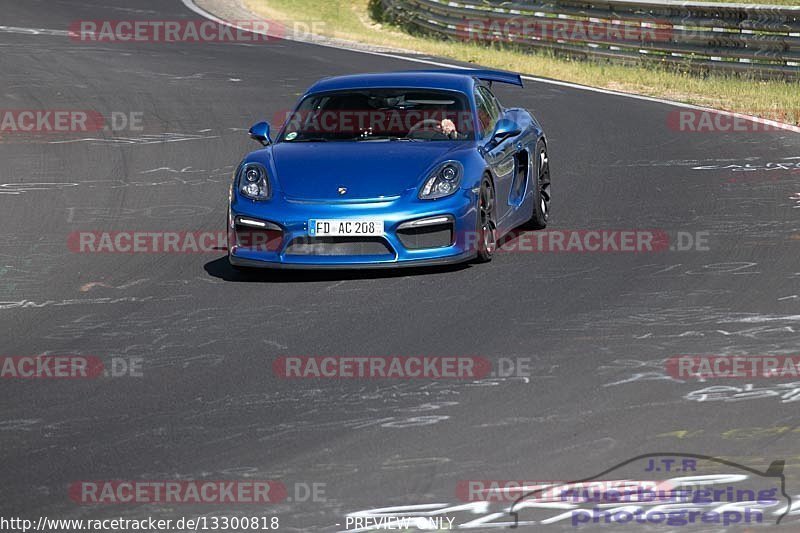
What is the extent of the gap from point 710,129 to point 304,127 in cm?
705

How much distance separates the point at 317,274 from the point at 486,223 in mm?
1203

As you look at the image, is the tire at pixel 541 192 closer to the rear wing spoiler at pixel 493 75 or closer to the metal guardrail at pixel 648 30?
the rear wing spoiler at pixel 493 75

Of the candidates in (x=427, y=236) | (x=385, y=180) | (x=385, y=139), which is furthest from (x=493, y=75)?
(x=427, y=236)

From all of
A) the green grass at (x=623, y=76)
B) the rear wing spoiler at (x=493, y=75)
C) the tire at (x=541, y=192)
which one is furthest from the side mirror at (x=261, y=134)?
the green grass at (x=623, y=76)

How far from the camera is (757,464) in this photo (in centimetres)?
588

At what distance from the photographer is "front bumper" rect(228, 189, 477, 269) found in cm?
966

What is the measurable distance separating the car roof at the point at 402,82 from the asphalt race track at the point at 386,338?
4.53 ft

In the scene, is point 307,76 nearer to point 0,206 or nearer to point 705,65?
point 705,65

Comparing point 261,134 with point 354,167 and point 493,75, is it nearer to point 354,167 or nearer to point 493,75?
point 354,167

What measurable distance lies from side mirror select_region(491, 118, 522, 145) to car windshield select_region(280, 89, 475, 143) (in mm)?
179

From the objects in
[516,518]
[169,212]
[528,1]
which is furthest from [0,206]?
[528,1]

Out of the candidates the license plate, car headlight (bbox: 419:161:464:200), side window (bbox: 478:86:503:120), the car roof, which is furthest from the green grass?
the license plate

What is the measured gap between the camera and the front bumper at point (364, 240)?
9664mm

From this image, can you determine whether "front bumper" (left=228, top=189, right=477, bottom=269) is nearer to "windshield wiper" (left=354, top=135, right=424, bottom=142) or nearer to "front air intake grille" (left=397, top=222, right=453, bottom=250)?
"front air intake grille" (left=397, top=222, right=453, bottom=250)
